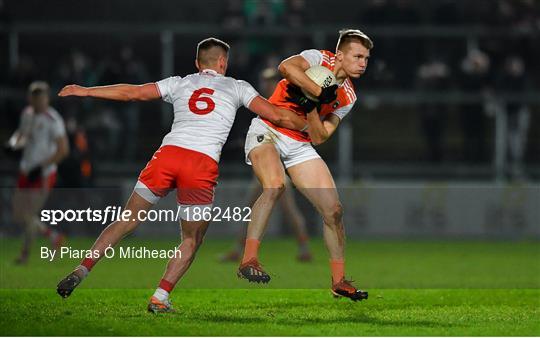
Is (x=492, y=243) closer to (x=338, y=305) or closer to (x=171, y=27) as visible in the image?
(x=171, y=27)

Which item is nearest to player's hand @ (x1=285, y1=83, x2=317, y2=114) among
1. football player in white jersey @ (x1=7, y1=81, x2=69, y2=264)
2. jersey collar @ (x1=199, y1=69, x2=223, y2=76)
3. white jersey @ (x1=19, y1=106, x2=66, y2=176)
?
jersey collar @ (x1=199, y1=69, x2=223, y2=76)

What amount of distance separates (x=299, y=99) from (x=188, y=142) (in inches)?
38.4

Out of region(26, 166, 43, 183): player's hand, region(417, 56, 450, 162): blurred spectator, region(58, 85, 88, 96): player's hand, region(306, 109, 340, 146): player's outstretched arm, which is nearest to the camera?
region(58, 85, 88, 96): player's hand

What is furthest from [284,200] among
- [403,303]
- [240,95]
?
[240,95]

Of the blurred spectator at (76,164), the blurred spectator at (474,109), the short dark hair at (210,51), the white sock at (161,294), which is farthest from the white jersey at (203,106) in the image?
the blurred spectator at (474,109)

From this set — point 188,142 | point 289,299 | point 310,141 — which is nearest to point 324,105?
point 310,141

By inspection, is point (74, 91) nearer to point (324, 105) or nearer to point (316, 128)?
point (316, 128)

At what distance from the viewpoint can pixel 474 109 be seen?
2128cm

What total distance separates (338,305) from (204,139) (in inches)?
83.5

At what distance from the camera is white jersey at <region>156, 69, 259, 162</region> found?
9.60 m

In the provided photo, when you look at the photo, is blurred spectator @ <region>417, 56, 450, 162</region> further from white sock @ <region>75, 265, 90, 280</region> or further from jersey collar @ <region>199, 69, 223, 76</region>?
white sock @ <region>75, 265, 90, 280</region>

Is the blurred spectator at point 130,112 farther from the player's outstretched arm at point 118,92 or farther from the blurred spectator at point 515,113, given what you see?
the player's outstretched arm at point 118,92

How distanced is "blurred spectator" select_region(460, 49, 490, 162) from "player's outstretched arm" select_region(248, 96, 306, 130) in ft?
36.4

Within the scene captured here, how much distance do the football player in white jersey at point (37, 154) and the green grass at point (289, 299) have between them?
56 cm
